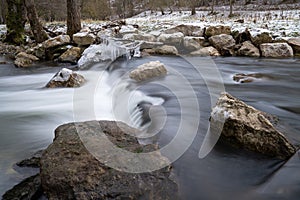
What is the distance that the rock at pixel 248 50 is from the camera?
32.2 feet

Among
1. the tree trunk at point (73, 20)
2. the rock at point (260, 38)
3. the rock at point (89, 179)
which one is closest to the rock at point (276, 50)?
the rock at point (260, 38)

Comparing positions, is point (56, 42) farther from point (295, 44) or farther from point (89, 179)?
point (89, 179)

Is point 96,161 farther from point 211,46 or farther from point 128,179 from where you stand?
point 211,46

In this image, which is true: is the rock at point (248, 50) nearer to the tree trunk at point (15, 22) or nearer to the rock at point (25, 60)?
the rock at point (25, 60)

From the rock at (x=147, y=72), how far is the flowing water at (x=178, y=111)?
0.22m

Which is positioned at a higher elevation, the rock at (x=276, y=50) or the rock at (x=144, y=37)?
the rock at (x=144, y=37)

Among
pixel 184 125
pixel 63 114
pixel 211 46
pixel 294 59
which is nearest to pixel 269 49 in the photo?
pixel 294 59

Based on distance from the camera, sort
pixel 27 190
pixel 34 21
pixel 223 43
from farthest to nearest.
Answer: pixel 34 21, pixel 223 43, pixel 27 190

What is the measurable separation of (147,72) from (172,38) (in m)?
5.20

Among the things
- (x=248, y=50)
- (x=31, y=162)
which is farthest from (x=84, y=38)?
(x=31, y=162)

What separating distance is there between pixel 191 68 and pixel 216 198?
21.0ft

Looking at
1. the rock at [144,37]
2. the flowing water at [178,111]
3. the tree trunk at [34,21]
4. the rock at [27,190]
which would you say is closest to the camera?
the rock at [27,190]

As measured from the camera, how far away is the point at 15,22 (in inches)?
544

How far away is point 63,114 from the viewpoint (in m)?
4.96
